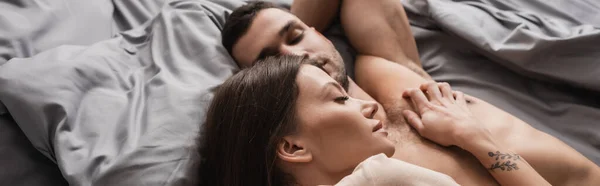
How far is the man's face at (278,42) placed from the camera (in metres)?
1.12

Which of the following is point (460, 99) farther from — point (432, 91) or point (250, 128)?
point (250, 128)

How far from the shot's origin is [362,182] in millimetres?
629

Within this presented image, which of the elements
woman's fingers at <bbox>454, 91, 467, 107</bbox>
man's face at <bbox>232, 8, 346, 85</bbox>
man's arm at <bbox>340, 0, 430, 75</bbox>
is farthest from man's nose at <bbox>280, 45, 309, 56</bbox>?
woman's fingers at <bbox>454, 91, 467, 107</bbox>

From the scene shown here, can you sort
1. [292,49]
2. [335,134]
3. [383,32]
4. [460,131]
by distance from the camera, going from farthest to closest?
[383,32] < [292,49] < [460,131] < [335,134]

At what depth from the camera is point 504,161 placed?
2.90 ft

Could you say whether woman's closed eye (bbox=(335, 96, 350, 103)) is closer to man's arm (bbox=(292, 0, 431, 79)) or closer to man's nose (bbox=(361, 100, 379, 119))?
man's nose (bbox=(361, 100, 379, 119))

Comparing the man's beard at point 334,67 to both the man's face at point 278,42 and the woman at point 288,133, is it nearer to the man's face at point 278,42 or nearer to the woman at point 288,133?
the man's face at point 278,42

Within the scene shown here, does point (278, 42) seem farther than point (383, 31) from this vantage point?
No

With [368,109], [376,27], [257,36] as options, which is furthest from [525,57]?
[257,36]

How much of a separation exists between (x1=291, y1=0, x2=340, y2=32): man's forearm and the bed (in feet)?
0.20

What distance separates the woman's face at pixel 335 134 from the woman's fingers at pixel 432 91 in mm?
240

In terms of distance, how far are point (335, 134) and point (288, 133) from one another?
0.08m

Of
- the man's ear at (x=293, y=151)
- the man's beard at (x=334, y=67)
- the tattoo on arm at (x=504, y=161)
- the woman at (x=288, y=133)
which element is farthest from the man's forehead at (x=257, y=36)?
the tattoo on arm at (x=504, y=161)

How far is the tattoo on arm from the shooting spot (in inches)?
34.4
